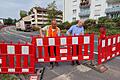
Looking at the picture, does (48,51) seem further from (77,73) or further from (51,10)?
(51,10)

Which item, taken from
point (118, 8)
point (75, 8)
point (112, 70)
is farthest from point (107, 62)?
point (75, 8)

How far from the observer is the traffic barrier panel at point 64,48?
20.1 feet

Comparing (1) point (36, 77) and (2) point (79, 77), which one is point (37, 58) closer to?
(1) point (36, 77)

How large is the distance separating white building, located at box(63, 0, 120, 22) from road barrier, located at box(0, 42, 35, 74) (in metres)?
40.3

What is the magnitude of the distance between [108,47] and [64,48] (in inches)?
67.8

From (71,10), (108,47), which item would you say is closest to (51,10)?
(71,10)

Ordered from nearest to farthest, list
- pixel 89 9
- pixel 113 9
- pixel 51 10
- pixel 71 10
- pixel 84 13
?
pixel 113 9 → pixel 89 9 → pixel 84 13 → pixel 71 10 → pixel 51 10

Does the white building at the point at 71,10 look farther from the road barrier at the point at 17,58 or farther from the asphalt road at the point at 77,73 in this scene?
the road barrier at the point at 17,58

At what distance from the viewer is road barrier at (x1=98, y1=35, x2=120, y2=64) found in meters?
6.19

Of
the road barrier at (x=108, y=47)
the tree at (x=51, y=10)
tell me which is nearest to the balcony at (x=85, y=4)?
the tree at (x=51, y=10)

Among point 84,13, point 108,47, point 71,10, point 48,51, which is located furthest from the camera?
→ point 71,10

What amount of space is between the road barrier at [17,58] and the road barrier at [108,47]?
90.2 inches

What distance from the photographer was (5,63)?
5.78 metres

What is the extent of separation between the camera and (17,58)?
5703mm
